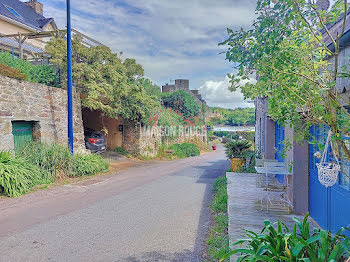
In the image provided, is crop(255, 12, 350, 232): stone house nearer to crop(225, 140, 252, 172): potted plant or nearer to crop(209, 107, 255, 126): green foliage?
crop(225, 140, 252, 172): potted plant

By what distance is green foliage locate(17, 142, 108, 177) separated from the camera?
8.96 meters

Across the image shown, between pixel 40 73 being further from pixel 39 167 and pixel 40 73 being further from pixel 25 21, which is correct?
pixel 25 21

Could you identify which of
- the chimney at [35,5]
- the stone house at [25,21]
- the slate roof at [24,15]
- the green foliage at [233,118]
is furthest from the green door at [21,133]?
the green foliage at [233,118]

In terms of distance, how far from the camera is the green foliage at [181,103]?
28.1 m

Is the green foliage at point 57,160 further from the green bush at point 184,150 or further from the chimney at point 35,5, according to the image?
the chimney at point 35,5

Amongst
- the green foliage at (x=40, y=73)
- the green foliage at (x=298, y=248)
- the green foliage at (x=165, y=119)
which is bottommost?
the green foliage at (x=298, y=248)

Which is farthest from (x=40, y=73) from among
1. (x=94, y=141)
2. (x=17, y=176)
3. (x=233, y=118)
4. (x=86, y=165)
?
(x=233, y=118)

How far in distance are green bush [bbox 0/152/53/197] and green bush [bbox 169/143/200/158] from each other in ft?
41.6

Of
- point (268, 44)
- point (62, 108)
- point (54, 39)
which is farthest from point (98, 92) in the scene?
point (268, 44)

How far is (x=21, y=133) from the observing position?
9453mm

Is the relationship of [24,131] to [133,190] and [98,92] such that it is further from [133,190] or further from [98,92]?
[133,190]

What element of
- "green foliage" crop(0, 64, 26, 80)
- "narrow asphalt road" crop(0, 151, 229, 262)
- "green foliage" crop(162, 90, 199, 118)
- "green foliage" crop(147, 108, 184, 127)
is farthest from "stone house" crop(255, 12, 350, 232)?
"green foliage" crop(162, 90, 199, 118)

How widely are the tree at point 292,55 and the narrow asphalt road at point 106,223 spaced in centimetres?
265

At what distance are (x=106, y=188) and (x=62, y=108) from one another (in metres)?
4.53
